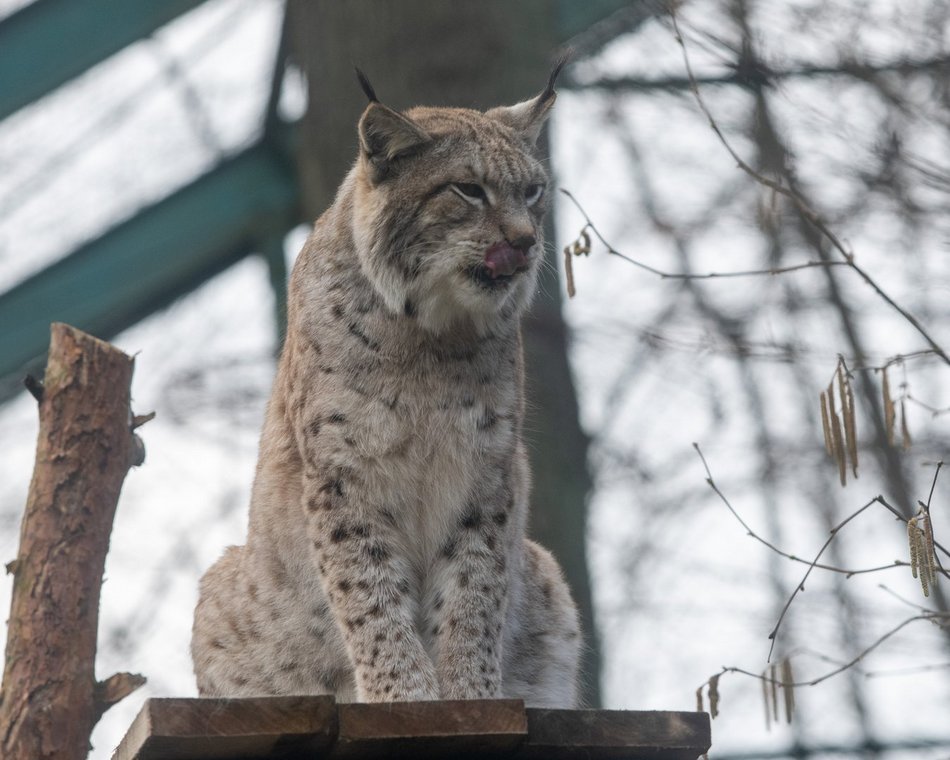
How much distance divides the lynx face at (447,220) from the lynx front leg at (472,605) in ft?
2.07

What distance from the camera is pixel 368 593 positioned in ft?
15.1

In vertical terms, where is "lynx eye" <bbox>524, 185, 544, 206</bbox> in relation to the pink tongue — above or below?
above

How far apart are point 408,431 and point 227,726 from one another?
1.42 meters

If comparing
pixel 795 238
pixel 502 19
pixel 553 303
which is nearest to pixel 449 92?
pixel 502 19

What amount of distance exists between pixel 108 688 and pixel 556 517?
2.94 meters

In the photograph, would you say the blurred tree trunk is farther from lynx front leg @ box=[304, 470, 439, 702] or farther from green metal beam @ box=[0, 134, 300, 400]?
lynx front leg @ box=[304, 470, 439, 702]

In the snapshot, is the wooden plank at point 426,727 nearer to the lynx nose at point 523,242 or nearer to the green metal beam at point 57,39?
the lynx nose at point 523,242

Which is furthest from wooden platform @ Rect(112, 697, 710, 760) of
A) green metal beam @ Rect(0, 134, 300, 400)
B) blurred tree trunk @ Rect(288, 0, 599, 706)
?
green metal beam @ Rect(0, 134, 300, 400)

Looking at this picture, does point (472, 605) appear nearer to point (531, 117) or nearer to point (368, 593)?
point (368, 593)

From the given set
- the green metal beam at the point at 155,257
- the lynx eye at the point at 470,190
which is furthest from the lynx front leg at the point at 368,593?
the green metal beam at the point at 155,257

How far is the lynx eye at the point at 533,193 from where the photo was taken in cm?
481

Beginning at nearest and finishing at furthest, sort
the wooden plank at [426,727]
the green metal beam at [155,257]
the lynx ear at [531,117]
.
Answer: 1. the wooden plank at [426,727]
2. the lynx ear at [531,117]
3. the green metal beam at [155,257]

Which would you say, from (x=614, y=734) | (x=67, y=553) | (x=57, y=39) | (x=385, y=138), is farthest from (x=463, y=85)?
(x=614, y=734)

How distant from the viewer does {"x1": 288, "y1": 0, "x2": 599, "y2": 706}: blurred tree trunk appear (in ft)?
24.2
